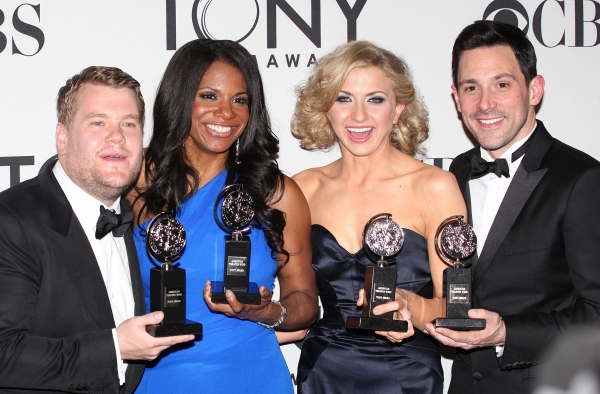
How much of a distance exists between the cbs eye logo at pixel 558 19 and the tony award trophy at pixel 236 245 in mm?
1986

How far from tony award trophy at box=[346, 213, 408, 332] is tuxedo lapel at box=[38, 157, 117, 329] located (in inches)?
37.5

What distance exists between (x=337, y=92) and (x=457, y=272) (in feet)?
3.26

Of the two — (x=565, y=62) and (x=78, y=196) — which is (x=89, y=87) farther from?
(x=565, y=62)

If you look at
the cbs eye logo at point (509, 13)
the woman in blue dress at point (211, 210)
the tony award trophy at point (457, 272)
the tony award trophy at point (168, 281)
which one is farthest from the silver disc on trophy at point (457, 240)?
the cbs eye logo at point (509, 13)

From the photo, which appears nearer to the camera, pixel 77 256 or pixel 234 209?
pixel 77 256

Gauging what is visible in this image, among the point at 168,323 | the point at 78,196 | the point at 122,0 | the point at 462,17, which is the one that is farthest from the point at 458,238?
the point at 122,0

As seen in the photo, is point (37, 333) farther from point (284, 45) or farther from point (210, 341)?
point (284, 45)

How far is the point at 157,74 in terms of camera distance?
3742 millimetres

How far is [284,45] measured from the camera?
377 cm

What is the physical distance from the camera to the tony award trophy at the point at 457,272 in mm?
2557

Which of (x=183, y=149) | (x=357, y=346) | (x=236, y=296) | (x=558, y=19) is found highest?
(x=558, y=19)

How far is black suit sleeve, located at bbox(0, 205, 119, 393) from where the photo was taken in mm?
2188

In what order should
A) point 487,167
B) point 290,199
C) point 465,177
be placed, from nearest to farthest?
1. point 487,167
2. point 290,199
3. point 465,177

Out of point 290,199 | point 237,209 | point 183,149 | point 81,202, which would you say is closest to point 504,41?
point 290,199
